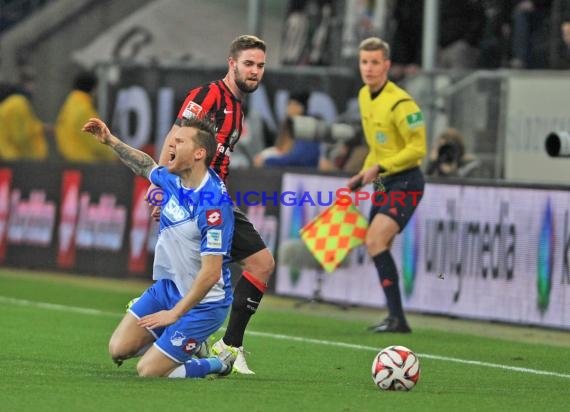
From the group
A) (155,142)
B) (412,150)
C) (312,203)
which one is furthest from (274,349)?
(155,142)

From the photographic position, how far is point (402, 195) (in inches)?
521

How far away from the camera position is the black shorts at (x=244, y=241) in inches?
401

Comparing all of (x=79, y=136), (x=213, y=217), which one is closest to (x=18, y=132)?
(x=79, y=136)

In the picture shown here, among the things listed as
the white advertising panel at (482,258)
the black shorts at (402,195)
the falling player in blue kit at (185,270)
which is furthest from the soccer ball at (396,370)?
the white advertising panel at (482,258)

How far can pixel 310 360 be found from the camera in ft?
36.3

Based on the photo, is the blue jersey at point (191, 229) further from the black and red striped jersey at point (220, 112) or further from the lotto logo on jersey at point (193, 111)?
the black and red striped jersey at point (220, 112)

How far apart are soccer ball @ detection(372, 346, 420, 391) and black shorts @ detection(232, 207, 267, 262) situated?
54.7 inches

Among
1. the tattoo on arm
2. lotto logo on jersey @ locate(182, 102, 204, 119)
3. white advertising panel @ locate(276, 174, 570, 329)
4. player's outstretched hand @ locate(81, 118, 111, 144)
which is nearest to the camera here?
player's outstretched hand @ locate(81, 118, 111, 144)

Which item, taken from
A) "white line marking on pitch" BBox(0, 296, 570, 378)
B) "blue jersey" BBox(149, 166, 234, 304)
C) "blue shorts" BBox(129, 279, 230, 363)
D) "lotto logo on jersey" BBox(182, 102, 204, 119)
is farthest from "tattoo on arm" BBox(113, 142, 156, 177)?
"white line marking on pitch" BBox(0, 296, 570, 378)

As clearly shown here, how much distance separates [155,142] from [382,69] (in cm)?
785

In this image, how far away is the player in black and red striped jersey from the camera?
401 inches

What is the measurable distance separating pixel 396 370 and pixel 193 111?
2.24m

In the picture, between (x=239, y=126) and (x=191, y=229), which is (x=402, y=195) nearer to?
(x=239, y=126)

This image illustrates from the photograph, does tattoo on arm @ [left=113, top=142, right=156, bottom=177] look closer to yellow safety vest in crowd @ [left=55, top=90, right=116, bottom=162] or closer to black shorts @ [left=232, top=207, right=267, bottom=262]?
black shorts @ [left=232, top=207, right=267, bottom=262]
